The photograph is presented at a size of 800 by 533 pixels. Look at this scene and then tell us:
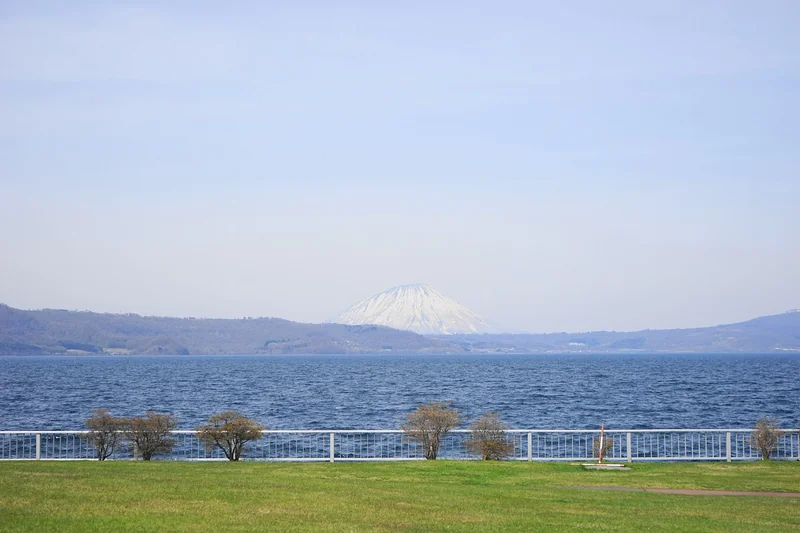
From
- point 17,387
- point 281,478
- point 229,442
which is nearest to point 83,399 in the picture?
point 17,387

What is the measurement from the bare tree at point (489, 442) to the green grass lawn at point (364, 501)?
504 centimetres

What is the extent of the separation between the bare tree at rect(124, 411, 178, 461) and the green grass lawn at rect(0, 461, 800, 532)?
17.9ft

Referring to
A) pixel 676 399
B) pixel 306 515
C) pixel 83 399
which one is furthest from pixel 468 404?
pixel 306 515

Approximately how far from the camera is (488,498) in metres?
17.7

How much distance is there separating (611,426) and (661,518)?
128 ft

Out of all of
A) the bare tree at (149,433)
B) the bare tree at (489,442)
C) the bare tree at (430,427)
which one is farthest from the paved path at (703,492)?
the bare tree at (149,433)

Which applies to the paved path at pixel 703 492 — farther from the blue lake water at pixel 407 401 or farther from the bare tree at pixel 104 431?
the blue lake water at pixel 407 401

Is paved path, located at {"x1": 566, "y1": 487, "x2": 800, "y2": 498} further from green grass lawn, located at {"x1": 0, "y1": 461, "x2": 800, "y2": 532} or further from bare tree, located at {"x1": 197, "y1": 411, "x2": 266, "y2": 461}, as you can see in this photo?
bare tree, located at {"x1": 197, "y1": 411, "x2": 266, "y2": 461}

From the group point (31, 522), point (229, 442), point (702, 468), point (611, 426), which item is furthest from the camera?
point (611, 426)

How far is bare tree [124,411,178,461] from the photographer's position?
28422mm

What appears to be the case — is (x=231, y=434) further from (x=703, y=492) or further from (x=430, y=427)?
(x=703, y=492)

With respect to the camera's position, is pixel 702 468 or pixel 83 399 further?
pixel 83 399

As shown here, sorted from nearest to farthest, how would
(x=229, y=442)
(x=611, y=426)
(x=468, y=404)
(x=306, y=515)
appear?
(x=306, y=515)
(x=229, y=442)
(x=611, y=426)
(x=468, y=404)

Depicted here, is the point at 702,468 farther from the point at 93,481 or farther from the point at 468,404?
the point at 468,404
